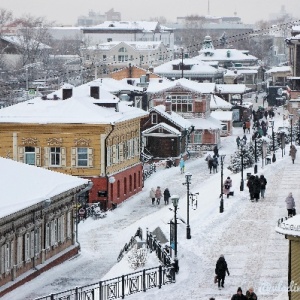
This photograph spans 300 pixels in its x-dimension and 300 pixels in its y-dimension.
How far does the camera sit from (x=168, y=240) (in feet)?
116

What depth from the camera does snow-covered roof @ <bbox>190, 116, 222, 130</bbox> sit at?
251 ft

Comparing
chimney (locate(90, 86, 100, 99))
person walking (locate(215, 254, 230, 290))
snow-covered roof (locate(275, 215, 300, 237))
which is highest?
snow-covered roof (locate(275, 215, 300, 237))

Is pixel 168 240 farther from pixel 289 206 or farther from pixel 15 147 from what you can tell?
pixel 15 147

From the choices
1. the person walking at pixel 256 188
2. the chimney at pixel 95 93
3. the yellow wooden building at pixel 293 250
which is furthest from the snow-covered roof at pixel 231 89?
the yellow wooden building at pixel 293 250

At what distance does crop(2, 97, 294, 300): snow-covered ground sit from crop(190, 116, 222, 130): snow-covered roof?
2322 centimetres

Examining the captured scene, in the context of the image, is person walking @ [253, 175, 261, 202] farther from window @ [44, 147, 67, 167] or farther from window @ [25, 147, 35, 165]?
window @ [25, 147, 35, 165]

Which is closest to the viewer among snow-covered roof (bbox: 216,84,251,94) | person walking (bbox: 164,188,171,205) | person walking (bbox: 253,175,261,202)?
person walking (bbox: 253,175,261,202)

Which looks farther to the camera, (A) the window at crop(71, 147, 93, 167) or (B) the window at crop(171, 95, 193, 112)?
(B) the window at crop(171, 95, 193, 112)

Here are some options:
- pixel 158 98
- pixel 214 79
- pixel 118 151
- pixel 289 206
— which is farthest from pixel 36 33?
pixel 289 206

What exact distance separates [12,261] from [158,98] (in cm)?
4918

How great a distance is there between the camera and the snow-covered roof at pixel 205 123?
76438 mm

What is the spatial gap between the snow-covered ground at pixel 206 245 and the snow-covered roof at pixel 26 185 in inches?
83.1

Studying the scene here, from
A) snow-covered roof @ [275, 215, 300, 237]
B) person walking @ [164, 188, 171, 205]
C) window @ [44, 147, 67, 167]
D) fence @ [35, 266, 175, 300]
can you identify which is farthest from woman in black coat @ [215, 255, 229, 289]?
window @ [44, 147, 67, 167]

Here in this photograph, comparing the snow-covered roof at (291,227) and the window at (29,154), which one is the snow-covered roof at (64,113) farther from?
the snow-covered roof at (291,227)
